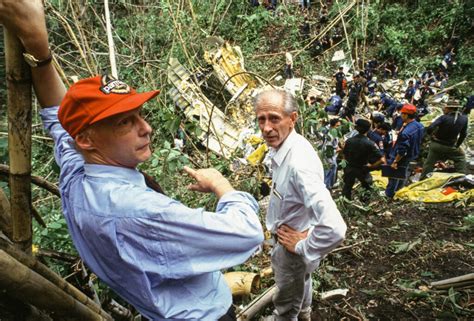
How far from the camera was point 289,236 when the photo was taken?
2.26 meters

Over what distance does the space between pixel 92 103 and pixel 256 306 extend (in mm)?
2192

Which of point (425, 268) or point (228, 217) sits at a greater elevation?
point (228, 217)

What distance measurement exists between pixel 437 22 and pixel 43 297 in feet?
58.5

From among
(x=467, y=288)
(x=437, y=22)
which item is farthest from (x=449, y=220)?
(x=437, y=22)

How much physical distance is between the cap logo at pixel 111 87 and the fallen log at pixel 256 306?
1958 millimetres

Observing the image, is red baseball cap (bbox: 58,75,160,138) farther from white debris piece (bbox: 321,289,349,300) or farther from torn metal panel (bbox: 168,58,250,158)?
torn metal panel (bbox: 168,58,250,158)

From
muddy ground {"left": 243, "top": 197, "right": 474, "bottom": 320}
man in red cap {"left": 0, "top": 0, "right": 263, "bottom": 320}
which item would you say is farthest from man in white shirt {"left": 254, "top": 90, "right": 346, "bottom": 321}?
man in red cap {"left": 0, "top": 0, "right": 263, "bottom": 320}

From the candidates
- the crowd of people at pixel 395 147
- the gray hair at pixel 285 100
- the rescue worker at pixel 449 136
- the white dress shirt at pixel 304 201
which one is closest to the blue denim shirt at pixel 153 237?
the white dress shirt at pixel 304 201

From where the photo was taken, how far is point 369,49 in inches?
587

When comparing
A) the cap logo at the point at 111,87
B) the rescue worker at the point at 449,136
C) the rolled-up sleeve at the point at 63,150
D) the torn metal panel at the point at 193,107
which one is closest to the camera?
the cap logo at the point at 111,87

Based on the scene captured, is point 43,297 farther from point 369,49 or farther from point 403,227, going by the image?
point 369,49

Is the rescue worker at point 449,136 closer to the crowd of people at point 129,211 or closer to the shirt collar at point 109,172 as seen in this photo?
the crowd of people at point 129,211

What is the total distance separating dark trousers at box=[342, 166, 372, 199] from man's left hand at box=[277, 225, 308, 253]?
12.7 ft

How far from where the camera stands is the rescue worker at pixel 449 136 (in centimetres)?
607
